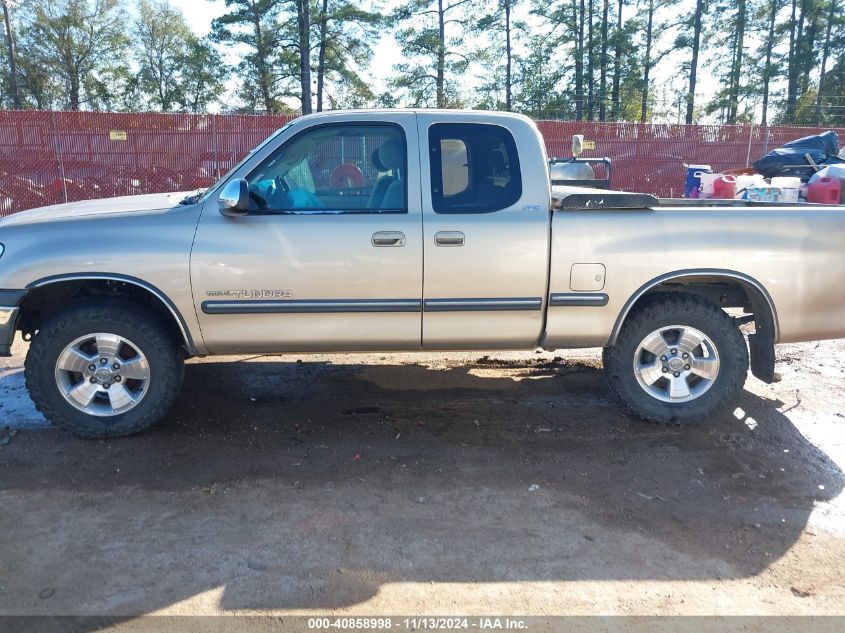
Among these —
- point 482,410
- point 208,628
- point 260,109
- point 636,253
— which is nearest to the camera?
point 208,628

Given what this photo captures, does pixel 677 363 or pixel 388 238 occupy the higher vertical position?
pixel 388 238

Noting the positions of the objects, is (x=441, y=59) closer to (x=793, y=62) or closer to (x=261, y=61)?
(x=261, y=61)

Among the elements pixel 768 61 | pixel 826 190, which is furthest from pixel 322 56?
pixel 826 190

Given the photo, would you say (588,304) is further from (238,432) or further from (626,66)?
(626,66)

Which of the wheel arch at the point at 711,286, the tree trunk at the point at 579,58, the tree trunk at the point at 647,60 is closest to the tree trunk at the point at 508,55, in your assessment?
the tree trunk at the point at 579,58

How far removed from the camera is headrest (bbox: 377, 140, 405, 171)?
170 inches

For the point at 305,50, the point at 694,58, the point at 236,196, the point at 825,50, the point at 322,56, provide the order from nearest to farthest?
the point at 236,196
the point at 305,50
the point at 322,56
the point at 694,58
the point at 825,50

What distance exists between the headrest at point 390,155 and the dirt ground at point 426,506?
172 cm

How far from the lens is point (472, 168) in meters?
4.36

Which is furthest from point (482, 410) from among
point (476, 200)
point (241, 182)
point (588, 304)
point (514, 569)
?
point (241, 182)

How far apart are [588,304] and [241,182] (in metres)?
2.25

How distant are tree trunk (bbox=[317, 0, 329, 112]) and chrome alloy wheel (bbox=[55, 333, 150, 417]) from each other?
27.3m

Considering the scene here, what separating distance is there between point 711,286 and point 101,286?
13.3ft

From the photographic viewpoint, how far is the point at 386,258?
421 cm
